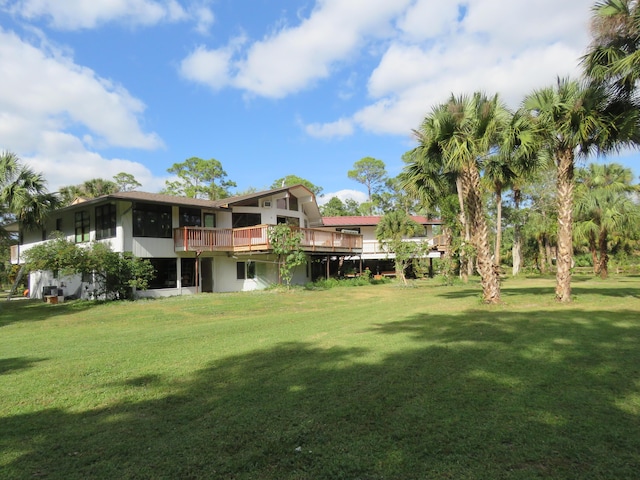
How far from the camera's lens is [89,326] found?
11914 millimetres

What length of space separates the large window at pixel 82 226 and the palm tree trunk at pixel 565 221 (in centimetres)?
2156

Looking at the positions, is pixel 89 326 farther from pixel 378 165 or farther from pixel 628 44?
pixel 378 165

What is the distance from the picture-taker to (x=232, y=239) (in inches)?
886

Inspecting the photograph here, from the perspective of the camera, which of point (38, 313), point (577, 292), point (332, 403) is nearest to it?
point (332, 403)

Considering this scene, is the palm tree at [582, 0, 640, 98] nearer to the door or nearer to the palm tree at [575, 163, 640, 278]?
the palm tree at [575, 163, 640, 278]

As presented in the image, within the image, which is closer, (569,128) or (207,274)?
(569,128)

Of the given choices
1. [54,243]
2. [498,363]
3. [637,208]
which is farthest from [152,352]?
[637,208]

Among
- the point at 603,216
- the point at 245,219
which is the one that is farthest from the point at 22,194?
the point at 603,216

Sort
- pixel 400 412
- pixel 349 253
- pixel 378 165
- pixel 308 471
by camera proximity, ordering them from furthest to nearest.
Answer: pixel 378 165
pixel 349 253
pixel 400 412
pixel 308 471

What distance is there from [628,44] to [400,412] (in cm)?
1279

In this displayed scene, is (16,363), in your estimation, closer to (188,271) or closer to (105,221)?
(105,221)

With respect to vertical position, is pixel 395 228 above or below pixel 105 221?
below

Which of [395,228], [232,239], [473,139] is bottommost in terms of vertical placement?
[232,239]

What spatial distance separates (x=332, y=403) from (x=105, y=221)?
19.1 m
